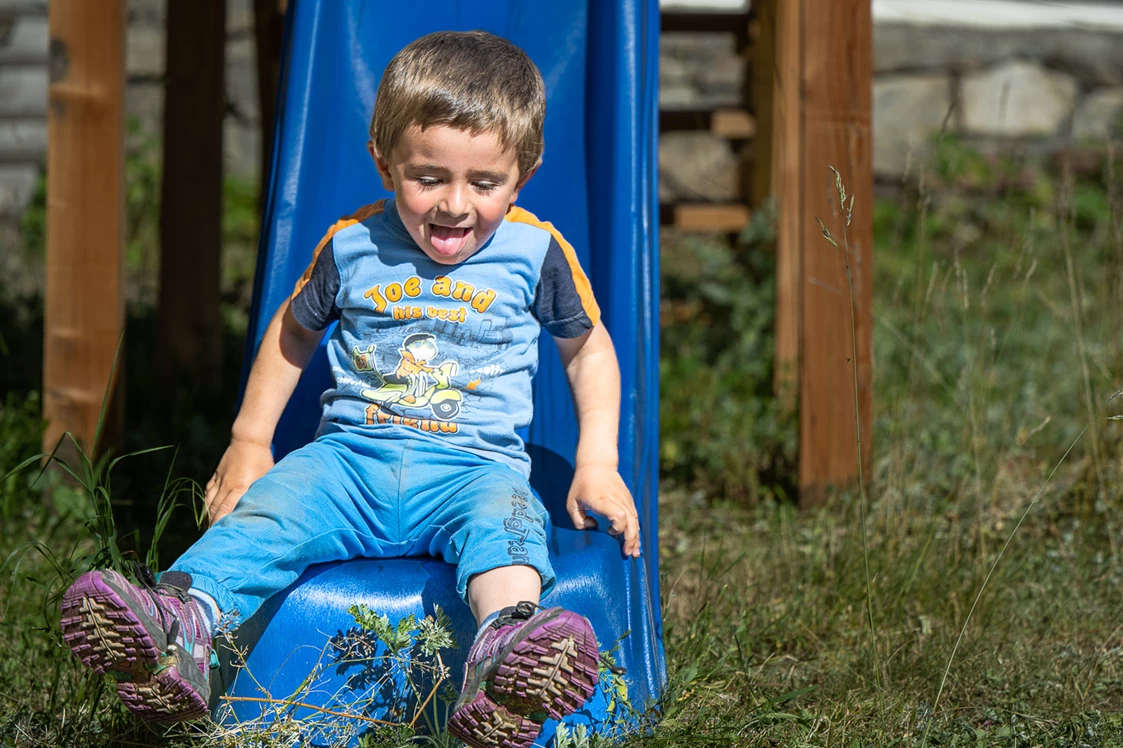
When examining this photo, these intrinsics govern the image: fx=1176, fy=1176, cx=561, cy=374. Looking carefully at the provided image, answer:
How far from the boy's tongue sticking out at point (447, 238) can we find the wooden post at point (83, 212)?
1.10 metres

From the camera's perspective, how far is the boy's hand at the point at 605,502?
194 centimetres

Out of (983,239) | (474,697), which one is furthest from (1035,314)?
(474,697)

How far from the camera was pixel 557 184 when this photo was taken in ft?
8.63

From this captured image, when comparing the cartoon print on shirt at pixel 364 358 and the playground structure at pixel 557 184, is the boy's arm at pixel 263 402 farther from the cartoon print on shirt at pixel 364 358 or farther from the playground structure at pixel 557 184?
the playground structure at pixel 557 184

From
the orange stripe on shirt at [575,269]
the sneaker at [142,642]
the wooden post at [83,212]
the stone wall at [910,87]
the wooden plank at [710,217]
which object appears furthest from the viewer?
the stone wall at [910,87]

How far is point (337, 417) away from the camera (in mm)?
2057

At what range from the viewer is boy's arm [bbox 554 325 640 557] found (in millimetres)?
1955

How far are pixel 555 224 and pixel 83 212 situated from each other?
3.79 feet

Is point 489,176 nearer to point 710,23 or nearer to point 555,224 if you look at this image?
point 555,224

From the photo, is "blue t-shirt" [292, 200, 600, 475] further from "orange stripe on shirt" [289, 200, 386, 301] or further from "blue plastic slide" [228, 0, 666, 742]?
"blue plastic slide" [228, 0, 666, 742]

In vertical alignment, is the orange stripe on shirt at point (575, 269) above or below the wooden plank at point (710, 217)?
below

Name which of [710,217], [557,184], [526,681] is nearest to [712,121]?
[710,217]

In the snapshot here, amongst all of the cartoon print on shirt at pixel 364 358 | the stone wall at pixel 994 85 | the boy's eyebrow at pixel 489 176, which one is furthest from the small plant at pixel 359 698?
the stone wall at pixel 994 85

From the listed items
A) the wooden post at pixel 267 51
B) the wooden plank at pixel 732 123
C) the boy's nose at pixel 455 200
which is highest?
the wooden post at pixel 267 51
